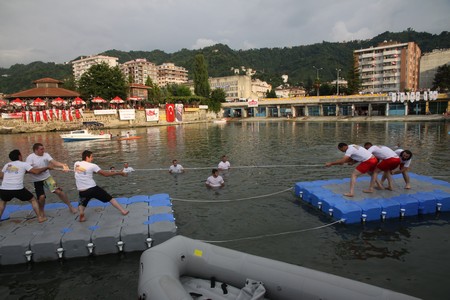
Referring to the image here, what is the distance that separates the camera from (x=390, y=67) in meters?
116

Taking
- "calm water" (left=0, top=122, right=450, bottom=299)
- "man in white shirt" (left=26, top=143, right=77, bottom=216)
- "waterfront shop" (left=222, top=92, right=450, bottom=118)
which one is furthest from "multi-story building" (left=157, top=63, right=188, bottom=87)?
"man in white shirt" (left=26, top=143, right=77, bottom=216)

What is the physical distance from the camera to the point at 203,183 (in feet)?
59.4

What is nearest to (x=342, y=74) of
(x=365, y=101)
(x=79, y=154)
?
(x=365, y=101)

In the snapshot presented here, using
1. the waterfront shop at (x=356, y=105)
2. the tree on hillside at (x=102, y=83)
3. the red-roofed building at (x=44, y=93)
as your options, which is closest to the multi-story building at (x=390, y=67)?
the waterfront shop at (x=356, y=105)

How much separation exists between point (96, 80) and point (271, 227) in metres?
81.2

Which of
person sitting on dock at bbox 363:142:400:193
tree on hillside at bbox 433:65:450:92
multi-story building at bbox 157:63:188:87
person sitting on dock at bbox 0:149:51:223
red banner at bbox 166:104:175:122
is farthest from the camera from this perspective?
multi-story building at bbox 157:63:188:87

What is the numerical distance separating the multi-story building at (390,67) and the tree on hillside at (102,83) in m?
88.9

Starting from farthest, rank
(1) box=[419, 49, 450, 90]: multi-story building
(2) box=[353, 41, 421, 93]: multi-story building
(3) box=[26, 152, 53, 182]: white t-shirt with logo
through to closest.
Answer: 1. (2) box=[353, 41, 421, 93]: multi-story building
2. (1) box=[419, 49, 450, 90]: multi-story building
3. (3) box=[26, 152, 53, 182]: white t-shirt with logo

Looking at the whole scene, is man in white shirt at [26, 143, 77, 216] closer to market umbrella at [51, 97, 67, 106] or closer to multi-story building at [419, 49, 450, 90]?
market umbrella at [51, 97, 67, 106]

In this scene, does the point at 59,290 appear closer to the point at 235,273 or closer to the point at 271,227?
the point at 235,273

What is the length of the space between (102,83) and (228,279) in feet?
278

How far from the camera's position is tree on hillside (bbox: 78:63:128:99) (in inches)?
3187

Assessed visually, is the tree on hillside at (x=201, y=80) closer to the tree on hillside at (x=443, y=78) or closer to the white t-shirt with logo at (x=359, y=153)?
the tree on hillside at (x=443, y=78)

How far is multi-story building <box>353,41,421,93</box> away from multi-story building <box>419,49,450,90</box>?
3258 millimetres
